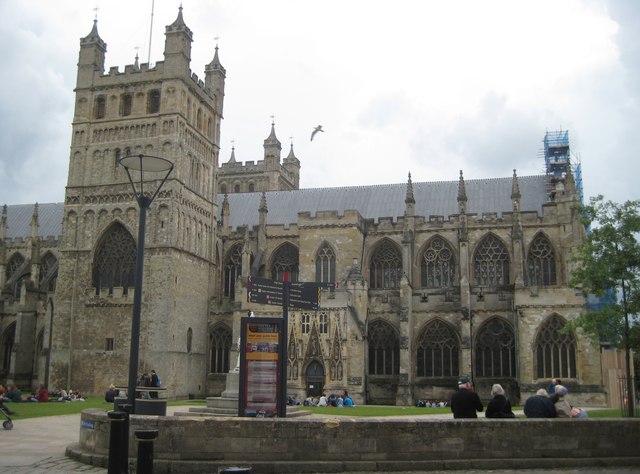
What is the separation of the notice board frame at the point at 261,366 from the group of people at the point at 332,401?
18540mm

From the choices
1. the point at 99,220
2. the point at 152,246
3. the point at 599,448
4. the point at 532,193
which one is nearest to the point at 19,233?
the point at 99,220

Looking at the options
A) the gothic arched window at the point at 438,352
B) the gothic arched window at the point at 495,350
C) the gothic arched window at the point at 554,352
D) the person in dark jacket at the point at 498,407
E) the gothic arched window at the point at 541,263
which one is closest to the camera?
the person in dark jacket at the point at 498,407

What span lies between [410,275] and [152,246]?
15986mm

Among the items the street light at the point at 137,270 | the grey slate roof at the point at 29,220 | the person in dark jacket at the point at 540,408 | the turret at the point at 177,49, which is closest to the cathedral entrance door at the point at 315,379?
the turret at the point at 177,49

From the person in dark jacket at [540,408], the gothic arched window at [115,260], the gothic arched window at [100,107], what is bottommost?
the person in dark jacket at [540,408]

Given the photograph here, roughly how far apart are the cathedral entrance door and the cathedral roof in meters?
13.0

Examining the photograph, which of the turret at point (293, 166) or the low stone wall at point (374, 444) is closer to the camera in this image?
the low stone wall at point (374, 444)

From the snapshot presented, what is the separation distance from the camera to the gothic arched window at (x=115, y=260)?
146 ft

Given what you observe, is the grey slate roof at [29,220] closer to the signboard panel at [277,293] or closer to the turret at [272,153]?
the turret at [272,153]

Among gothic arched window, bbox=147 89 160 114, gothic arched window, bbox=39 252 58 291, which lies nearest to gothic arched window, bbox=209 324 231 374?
gothic arched window, bbox=39 252 58 291

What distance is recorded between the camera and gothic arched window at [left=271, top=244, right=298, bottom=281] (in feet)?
160

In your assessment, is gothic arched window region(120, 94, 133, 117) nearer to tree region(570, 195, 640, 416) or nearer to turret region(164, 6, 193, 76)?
turret region(164, 6, 193, 76)

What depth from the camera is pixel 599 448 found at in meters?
14.4

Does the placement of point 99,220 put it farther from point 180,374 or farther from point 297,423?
point 297,423
